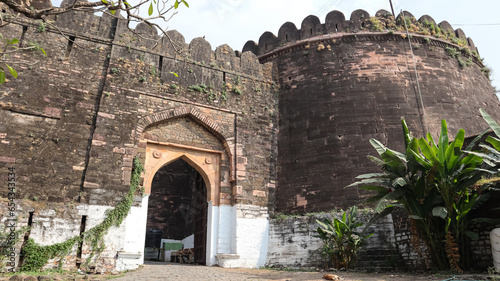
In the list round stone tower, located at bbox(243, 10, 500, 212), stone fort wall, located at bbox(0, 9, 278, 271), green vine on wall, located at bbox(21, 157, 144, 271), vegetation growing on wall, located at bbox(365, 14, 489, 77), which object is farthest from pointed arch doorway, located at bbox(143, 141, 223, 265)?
vegetation growing on wall, located at bbox(365, 14, 489, 77)

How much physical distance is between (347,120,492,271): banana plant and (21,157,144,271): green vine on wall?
5.07m

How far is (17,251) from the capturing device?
6941mm

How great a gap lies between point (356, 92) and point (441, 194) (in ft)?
→ 14.8

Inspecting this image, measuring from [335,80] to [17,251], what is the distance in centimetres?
844

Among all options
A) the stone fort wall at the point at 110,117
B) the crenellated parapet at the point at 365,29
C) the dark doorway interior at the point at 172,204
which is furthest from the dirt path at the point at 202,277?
the crenellated parapet at the point at 365,29

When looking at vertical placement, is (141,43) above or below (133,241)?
above

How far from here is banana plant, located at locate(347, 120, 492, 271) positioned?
631 cm

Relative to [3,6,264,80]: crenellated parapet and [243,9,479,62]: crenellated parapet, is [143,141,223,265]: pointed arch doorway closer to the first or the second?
[3,6,264,80]: crenellated parapet

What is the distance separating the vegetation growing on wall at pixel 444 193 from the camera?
248 inches

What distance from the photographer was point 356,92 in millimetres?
10383

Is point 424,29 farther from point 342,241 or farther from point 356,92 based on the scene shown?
point 342,241

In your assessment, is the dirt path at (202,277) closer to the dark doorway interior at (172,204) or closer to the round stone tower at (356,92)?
the round stone tower at (356,92)

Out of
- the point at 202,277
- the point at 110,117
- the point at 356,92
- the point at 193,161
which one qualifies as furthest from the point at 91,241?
the point at 356,92

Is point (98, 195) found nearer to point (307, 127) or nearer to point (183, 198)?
point (307, 127)
